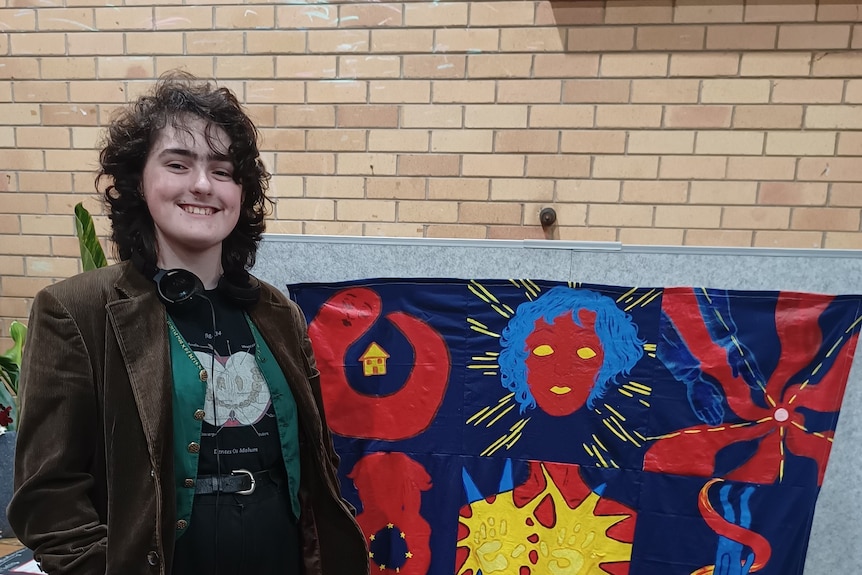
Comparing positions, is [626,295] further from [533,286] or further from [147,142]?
[147,142]

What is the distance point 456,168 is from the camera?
5.95 ft

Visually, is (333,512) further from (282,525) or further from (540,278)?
(540,278)

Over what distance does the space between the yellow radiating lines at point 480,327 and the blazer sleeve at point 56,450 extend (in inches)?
43.5

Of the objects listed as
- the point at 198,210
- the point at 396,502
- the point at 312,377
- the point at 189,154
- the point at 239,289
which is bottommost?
the point at 396,502

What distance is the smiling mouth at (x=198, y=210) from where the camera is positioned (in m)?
1.10

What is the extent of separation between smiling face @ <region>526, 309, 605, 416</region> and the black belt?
0.97 meters

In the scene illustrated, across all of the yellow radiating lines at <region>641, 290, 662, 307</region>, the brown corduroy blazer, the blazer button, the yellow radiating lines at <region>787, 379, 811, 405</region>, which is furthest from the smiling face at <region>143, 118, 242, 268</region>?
the yellow radiating lines at <region>787, 379, 811, 405</region>

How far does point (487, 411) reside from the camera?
5.74 ft

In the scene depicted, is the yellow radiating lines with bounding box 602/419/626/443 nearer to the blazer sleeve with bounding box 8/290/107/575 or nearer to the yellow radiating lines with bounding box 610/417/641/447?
the yellow radiating lines with bounding box 610/417/641/447

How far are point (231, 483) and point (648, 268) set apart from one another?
143 cm

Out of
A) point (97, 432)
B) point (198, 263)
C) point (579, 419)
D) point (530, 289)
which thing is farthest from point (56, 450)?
point (579, 419)

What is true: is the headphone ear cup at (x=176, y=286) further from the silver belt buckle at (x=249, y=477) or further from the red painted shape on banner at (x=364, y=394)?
the red painted shape on banner at (x=364, y=394)

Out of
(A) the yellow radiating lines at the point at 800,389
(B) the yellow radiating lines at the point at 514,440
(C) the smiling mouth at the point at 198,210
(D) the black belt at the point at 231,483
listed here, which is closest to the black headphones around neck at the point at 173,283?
(C) the smiling mouth at the point at 198,210

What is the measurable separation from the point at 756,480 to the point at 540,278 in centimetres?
98
